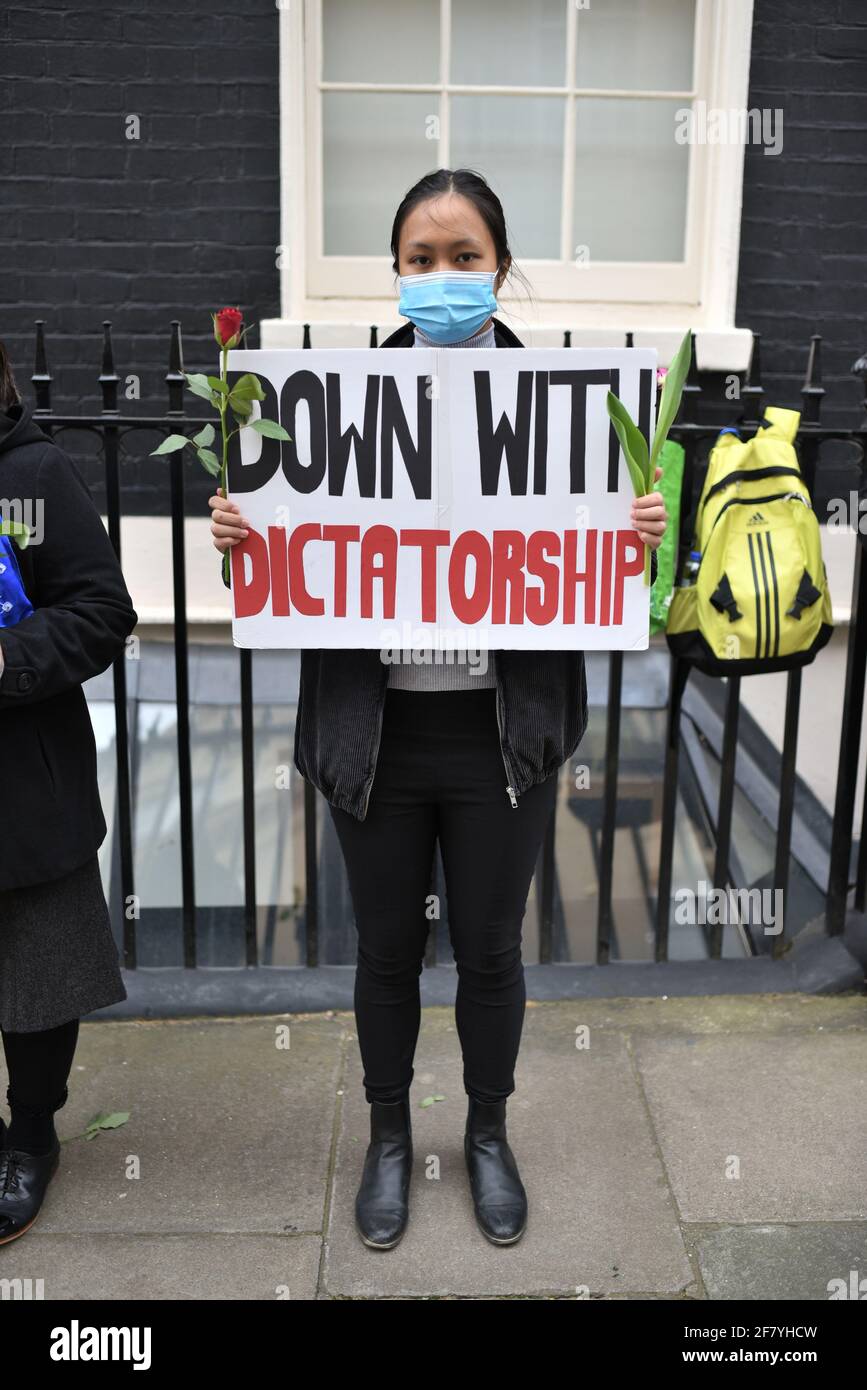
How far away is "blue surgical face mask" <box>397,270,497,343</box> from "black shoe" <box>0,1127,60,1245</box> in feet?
6.05

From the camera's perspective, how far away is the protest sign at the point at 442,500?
7.68ft

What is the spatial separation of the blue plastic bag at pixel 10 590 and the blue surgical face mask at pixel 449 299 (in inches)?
32.2

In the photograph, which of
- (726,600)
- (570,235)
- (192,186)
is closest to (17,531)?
(726,600)

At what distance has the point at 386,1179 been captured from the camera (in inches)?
101

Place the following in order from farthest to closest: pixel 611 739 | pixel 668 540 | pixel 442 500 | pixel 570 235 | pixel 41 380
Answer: pixel 570 235
pixel 611 739
pixel 668 540
pixel 41 380
pixel 442 500

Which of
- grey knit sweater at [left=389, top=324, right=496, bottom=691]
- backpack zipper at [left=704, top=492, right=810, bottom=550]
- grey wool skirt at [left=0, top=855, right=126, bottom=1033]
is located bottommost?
grey wool skirt at [left=0, top=855, right=126, bottom=1033]

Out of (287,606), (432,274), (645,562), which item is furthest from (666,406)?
(287,606)

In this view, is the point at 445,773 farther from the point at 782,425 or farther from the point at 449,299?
the point at 782,425

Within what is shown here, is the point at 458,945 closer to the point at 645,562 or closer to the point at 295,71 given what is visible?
the point at 645,562

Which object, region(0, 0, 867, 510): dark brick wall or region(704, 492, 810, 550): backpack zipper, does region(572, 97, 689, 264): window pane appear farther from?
region(704, 492, 810, 550): backpack zipper

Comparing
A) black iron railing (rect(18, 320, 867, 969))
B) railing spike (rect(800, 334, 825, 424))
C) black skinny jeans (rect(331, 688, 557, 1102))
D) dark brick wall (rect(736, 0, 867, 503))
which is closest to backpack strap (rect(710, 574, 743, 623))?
black iron railing (rect(18, 320, 867, 969))

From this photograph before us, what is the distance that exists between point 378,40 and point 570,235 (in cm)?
108

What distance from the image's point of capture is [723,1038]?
3270mm

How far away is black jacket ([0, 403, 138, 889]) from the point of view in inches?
88.8
